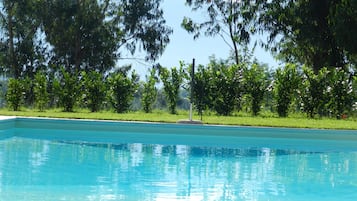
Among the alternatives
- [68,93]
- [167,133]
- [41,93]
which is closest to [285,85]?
[167,133]

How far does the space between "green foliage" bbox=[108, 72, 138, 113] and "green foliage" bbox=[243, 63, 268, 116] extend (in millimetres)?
3525

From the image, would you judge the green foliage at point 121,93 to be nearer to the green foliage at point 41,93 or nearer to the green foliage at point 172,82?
the green foliage at point 172,82

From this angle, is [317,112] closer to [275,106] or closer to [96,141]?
[275,106]

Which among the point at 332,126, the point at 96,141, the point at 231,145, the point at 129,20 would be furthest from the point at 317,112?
the point at 129,20

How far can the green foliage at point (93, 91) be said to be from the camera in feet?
43.7

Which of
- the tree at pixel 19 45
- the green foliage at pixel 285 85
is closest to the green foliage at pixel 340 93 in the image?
the green foliage at pixel 285 85

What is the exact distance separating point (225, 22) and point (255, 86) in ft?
29.1

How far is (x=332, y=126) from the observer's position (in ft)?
31.2

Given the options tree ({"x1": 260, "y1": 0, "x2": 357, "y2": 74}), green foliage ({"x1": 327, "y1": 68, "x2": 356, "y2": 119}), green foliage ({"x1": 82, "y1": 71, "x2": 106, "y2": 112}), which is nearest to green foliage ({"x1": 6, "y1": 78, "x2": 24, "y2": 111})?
green foliage ({"x1": 82, "y1": 71, "x2": 106, "y2": 112})

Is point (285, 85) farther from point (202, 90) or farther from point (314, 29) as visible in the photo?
point (314, 29)

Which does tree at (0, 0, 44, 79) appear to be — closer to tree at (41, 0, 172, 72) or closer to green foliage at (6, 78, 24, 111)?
tree at (41, 0, 172, 72)

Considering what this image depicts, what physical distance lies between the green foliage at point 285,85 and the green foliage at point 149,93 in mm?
3656

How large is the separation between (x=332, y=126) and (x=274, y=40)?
10188 mm

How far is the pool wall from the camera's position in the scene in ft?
28.7
